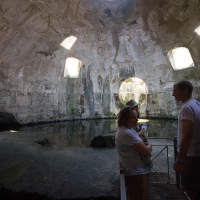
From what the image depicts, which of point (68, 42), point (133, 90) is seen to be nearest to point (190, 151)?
point (68, 42)

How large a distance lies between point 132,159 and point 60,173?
5.51 ft

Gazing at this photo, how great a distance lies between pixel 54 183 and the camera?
2469mm

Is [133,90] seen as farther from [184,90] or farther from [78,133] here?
[184,90]

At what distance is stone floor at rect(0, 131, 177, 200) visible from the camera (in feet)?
7.39

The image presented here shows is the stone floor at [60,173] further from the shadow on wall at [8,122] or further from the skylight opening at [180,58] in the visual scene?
the skylight opening at [180,58]

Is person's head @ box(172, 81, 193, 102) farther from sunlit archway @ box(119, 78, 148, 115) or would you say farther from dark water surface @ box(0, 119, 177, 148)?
sunlit archway @ box(119, 78, 148, 115)

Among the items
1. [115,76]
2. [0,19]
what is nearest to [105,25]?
[115,76]

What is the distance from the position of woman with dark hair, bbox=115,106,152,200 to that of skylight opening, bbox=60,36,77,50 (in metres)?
11.1

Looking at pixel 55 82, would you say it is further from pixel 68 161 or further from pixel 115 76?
pixel 68 161

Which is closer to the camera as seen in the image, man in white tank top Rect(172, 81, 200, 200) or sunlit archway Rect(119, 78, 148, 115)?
man in white tank top Rect(172, 81, 200, 200)

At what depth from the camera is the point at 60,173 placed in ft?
9.27

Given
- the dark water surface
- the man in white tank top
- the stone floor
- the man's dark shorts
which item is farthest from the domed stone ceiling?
the man's dark shorts

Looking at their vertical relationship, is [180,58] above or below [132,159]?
above

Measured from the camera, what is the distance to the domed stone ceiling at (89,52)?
371 inches
